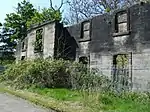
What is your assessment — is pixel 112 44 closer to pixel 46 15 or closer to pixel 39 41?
pixel 39 41

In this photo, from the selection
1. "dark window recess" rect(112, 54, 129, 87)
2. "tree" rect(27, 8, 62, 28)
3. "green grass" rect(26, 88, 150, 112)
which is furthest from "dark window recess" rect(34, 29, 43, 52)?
"tree" rect(27, 8, 62, 28)

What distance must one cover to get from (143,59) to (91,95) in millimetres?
3893

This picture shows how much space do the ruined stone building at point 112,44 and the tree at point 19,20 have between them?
29.8 m

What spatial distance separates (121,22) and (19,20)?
131 ft

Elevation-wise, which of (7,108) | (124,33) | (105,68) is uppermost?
(124,33)

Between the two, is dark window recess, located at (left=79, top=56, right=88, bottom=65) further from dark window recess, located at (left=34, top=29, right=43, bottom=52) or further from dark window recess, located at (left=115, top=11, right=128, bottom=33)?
dark window recess, located at (left=34, top=29, right=43, bottom=52)

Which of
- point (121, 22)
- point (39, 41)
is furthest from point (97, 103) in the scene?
point (39, 41)

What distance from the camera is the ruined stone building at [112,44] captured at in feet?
53.6

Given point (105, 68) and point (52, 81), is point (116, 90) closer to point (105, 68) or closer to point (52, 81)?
point (105, 68)

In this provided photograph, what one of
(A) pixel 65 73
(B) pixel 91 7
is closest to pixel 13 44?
(B) pixel 91 7

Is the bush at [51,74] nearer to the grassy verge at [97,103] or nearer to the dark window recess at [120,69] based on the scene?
the dark window recess at [120,69]

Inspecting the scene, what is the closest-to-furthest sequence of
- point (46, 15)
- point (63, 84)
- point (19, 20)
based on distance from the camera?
1. point (63, 84)
2. point (46, 15)
3. point (19, 20)

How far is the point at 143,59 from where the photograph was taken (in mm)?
16125

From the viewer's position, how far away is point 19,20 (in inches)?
2208
